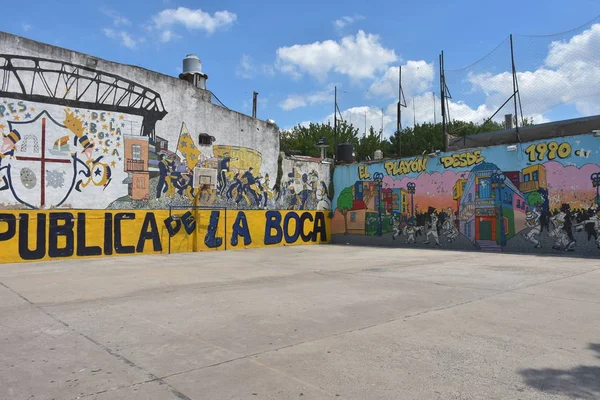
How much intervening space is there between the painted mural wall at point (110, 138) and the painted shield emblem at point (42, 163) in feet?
0.09

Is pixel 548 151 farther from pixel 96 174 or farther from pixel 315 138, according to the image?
pixel 315 138

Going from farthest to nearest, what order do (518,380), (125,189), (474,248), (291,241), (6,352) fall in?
(291,241), (474,248), (125,189), (6,352), (518,380)

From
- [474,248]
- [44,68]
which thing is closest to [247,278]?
[44,68]

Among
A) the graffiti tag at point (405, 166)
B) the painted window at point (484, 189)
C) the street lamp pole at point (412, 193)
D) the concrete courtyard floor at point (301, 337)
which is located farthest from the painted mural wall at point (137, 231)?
the painted window at point (484, 189)

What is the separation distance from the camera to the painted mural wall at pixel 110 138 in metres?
14.0

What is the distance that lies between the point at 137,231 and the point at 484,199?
13.9 meters

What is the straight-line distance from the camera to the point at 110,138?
1576 centimetres

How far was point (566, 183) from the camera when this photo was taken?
16.1 metres

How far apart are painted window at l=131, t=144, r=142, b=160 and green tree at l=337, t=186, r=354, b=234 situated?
11084 mm

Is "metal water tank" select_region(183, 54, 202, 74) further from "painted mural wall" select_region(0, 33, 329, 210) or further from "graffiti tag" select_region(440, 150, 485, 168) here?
"graffiti tag" select_region(440, 150, 485, 168)

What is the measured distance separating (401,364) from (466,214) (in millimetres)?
15660

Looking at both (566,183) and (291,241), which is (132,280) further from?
(566,183)

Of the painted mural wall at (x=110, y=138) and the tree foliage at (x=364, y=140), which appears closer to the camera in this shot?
the painted mural wall at (x=110, y=138)

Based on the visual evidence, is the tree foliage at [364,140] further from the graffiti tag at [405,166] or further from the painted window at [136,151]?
the painted window at [136,151]
